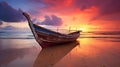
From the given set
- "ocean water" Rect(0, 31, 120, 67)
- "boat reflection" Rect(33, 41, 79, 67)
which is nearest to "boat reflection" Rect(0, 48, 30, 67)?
"ocean water" Rect(0, 31, 120, 67)

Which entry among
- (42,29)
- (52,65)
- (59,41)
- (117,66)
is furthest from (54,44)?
(117,66)

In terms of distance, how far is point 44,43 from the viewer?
13.0 m

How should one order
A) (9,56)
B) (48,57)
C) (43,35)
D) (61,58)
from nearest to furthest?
(61,58), (48,57), (9,56), (43,35)

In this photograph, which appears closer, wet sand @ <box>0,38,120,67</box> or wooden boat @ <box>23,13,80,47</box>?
wet sand @ <box>0,38,120,67</box>

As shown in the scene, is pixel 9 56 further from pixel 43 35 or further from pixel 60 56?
pixel 43 35

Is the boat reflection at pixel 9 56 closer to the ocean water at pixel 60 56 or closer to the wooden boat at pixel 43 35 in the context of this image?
the ocean water at pixel 60 56

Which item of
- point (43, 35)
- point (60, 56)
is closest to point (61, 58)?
point (60, 56)

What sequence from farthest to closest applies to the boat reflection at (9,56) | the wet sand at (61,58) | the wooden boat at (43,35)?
the wooden boat at (43,35)
the boat reflection at (9,56)
the wet sand at (61,58)

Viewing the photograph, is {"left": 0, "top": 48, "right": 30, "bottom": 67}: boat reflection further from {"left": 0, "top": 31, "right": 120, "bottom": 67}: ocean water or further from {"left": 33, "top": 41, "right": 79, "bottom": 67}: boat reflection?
{"left": 33, "top": 41, "right": 79, "bottom": 67}: boat reflection

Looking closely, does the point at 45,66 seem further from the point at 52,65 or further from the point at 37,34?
the point at 37,34

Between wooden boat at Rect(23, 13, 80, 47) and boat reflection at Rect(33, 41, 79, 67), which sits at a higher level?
wooden boat at Rect(23, 13, 80, 47)

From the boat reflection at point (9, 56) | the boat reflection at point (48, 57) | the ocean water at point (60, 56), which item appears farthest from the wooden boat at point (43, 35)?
the boat reflection at point (9, 56)

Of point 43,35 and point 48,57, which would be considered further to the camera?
point 43,35

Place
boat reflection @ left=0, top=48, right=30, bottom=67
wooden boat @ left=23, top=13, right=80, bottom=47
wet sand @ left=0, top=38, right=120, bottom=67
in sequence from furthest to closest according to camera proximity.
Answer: wooden boat @ left=23, top=13, right=80, bottom=47
boat reflection @ left=0, top=48, right=30, bottom=67
wet sand @ left=0, top=38, right=120, bottom=67
